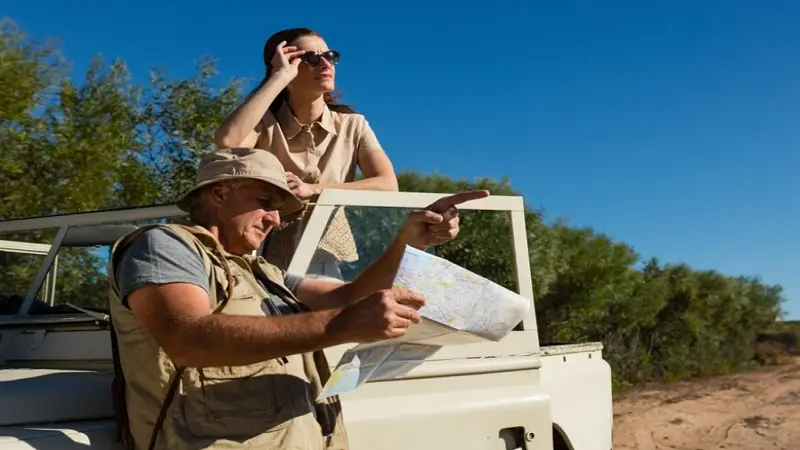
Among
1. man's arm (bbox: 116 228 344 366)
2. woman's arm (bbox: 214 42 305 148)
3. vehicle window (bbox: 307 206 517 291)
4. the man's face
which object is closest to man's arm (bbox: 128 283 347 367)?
man's arm (bbox: 116 228 344 366)

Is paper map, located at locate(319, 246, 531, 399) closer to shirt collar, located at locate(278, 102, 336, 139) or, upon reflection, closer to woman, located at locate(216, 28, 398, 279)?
woman, located at locate(216, 28, 398, 279)

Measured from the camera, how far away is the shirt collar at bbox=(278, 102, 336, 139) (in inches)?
129

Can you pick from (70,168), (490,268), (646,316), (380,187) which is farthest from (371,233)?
(646,316)

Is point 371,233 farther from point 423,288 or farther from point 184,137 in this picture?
point 184,137

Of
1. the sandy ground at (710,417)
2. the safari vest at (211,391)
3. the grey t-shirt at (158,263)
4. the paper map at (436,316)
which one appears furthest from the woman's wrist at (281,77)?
the sandy ground at (710,417)

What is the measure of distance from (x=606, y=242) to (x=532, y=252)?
171 inches

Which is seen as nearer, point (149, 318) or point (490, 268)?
point (149, 318)

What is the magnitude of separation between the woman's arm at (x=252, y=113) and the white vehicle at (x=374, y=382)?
1.12ft

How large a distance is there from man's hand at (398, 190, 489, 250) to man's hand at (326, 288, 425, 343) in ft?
2.56

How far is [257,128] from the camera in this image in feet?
10.6

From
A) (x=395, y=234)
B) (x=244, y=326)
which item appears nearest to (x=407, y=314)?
(x=244, y=326)

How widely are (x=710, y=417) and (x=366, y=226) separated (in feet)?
31.3

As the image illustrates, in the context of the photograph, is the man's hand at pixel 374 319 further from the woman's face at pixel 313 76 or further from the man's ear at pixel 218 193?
the woman's face at pixel 313 76

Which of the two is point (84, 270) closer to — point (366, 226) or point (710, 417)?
point (366, 226)
